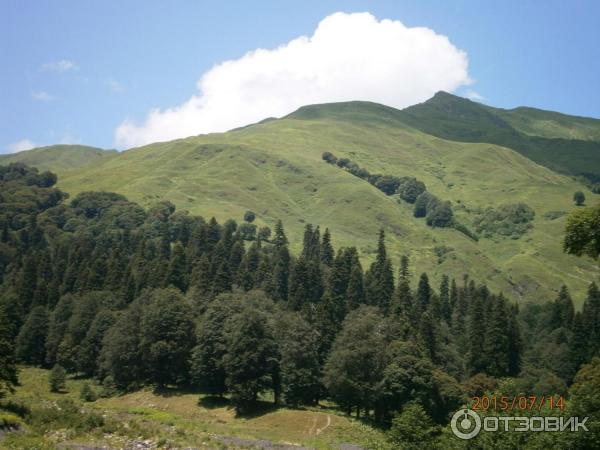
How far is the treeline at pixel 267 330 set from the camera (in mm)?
90062

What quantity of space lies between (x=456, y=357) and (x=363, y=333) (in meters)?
42.2

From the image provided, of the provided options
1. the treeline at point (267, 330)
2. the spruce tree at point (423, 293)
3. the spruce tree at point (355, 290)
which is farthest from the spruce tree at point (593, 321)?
the spruce tree at point (355, 290)

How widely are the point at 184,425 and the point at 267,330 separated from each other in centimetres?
2180

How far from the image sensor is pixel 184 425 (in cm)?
7600

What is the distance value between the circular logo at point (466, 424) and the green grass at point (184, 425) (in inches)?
551

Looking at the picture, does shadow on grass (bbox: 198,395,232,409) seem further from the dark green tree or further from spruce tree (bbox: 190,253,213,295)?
spruce tree (bbox: 190,253,213,295)

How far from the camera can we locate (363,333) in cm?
9319

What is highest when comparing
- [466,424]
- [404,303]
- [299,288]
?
[299,288]

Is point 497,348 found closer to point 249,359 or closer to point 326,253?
point 249,359

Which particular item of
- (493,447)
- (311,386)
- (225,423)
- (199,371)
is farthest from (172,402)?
(493,447)

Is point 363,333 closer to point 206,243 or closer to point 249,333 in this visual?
point 249,333

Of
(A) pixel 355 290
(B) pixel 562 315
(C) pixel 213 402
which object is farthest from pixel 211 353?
(B) pixel 562 315

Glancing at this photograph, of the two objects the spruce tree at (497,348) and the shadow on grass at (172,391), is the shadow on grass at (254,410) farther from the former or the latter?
the spruce tree at (497,348)

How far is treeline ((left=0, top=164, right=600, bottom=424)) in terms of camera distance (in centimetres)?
9006
